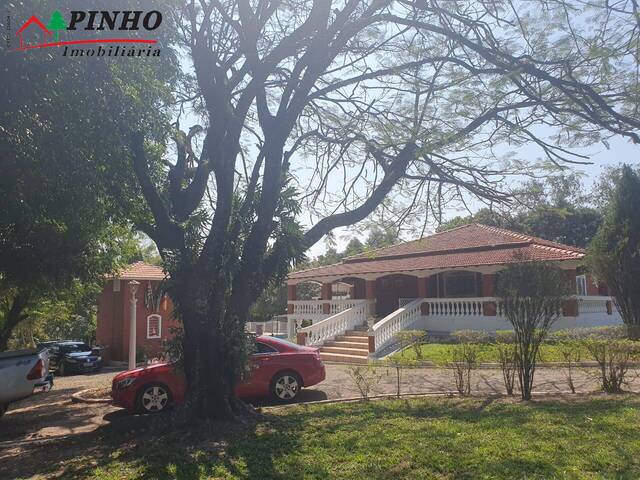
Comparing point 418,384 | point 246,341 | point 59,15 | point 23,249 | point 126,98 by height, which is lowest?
point 418,384

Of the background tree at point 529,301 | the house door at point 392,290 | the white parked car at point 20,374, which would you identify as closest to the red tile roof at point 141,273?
the white parked car at point 20,374

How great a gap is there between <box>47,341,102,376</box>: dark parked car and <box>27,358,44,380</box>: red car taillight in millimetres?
10132

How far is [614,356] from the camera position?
29.4 ft

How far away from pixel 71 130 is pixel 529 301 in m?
7.43

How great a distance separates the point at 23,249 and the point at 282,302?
123 ft

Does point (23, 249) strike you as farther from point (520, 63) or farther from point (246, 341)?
point (520, 63)

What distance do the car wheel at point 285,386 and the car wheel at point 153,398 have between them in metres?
2.05

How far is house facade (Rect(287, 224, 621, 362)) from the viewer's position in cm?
1836

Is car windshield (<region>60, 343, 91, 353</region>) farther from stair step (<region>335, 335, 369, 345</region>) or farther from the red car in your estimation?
the red car

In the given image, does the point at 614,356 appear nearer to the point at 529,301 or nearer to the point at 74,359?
the point at 529,301

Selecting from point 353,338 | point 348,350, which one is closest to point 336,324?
point 353,338

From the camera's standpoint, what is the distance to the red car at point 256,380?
29.5ft

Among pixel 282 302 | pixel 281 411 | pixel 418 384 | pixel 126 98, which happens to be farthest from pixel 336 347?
pixel 282 302

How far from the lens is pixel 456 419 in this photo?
7.15 m
